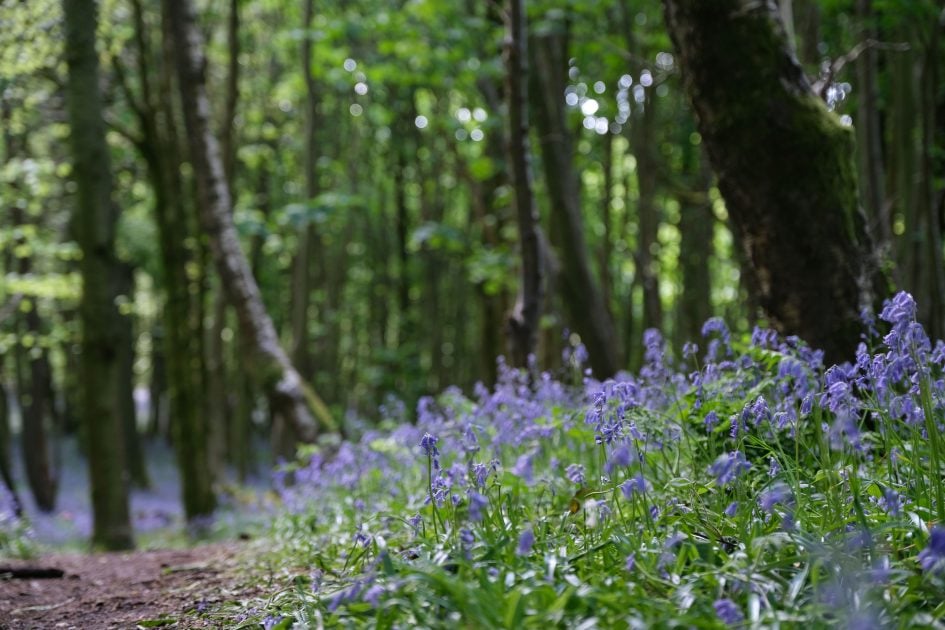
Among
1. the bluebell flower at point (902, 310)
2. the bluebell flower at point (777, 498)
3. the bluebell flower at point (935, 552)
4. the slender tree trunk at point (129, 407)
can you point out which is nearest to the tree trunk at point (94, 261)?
the bluebell flower at point (777, 498)

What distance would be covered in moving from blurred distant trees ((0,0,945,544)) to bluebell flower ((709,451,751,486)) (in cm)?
219

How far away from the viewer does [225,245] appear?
367 inches

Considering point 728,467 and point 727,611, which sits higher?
point 728,467

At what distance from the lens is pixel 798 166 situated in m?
4.70

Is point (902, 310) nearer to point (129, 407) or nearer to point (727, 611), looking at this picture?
point (727, 611)

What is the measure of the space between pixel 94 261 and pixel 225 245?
76.8 inches

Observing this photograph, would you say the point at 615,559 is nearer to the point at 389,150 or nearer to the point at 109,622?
the point at 109,622

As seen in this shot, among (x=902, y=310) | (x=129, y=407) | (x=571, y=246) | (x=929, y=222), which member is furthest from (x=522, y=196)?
(x=129, y=407)

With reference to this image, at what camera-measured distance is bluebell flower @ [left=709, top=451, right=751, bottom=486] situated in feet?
7.54

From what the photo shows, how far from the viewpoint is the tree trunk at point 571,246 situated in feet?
30.6

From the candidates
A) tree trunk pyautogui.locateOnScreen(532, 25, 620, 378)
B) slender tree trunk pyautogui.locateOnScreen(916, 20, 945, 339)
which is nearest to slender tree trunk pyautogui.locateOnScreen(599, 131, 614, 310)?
tree trunk pyautogui.locateOnScreen(532, 25, 620, 378)

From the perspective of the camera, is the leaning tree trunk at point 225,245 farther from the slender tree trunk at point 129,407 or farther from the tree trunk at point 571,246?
the slender tree trunk at point 129,407

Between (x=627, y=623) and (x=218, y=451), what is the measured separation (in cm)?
1443

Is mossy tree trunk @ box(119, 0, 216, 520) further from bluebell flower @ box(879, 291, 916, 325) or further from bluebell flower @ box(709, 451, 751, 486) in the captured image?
bluebell flower @ box(879, 291, 916, 325)
